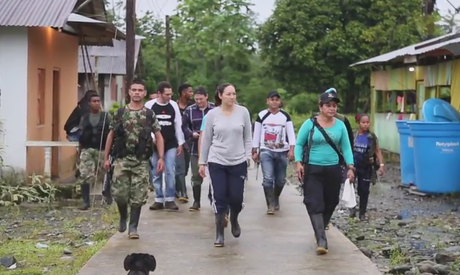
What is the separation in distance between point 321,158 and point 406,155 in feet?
24.9

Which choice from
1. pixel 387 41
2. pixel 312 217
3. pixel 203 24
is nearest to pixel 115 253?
pixel 312 217

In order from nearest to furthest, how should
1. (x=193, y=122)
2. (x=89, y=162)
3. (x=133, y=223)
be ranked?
(x=133, y=223) → (x=193, y=122) → (x=89, y=162)

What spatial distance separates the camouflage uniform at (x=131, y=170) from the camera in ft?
30.3

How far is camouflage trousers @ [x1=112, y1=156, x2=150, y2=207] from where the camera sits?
9.25 metres

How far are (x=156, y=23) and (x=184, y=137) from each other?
46.3 meters

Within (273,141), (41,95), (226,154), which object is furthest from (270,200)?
(41,95)

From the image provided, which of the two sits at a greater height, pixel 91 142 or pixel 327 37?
pixel 327 37

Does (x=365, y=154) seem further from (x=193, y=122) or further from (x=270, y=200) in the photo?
(x=193, y=122)

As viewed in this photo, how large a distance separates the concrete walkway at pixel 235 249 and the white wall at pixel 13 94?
4.06 metres

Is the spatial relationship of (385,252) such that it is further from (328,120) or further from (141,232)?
(141,232)

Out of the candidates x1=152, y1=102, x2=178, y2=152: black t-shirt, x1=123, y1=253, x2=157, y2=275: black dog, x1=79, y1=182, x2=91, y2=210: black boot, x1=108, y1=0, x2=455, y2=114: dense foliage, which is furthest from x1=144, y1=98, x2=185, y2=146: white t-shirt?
x1=108, y1=0, x2=455, y2=114: dense foliage

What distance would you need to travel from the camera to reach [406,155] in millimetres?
15875

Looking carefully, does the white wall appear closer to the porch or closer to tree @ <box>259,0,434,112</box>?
the porch

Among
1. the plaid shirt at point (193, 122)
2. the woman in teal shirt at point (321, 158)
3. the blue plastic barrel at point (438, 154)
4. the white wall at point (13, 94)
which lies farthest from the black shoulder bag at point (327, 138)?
the white wall at point (13, 94)
